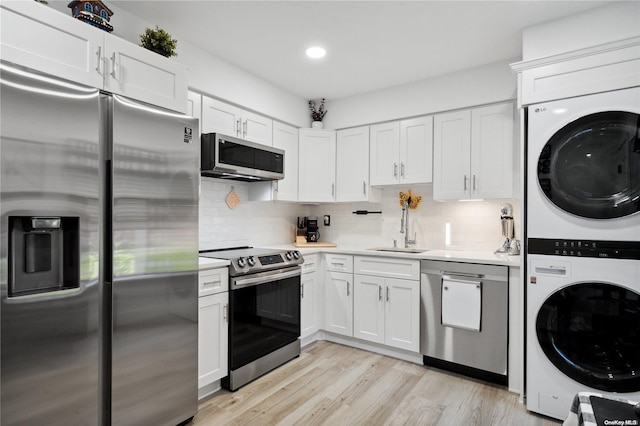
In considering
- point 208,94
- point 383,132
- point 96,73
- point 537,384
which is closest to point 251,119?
point 208,94

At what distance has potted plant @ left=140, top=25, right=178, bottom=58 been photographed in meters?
2.14

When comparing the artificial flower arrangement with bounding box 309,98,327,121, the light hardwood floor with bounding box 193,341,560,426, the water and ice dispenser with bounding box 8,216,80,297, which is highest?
the artificial flower arrangement with bounding box 309,98,327,121

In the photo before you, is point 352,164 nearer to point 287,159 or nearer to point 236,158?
point 287,159

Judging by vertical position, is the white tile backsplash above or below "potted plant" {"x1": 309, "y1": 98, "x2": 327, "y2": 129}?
below

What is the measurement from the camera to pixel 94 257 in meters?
1.71

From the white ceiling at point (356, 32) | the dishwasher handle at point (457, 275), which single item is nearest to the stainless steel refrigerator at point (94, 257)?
the white ceiling at point (356, 32)

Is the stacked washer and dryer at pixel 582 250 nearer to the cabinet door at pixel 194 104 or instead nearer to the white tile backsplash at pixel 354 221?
the white tile backsplash at pixel 354 221

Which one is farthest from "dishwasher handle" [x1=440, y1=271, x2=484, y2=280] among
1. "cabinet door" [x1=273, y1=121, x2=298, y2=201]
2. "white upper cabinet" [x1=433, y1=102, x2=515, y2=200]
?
"cabinet door" [x1=273, y1=121, x2=298, y2=201]

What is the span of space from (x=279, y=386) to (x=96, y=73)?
2347 millimetres

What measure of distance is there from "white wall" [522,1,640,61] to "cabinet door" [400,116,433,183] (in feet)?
3.53

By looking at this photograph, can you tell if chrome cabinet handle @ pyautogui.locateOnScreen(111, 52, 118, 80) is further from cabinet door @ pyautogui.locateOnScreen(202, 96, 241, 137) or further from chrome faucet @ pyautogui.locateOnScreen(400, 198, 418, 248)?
chrome faucet @ pyautogui.locateOnScreen(400, 198, 418, 248)

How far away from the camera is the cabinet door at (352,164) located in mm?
3773

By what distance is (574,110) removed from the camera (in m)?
2.21

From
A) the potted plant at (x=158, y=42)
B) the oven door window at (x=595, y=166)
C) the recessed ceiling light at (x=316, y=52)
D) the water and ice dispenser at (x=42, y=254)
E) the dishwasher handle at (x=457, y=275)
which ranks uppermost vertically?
the recessed ceiling light at (x=316, y=52)
